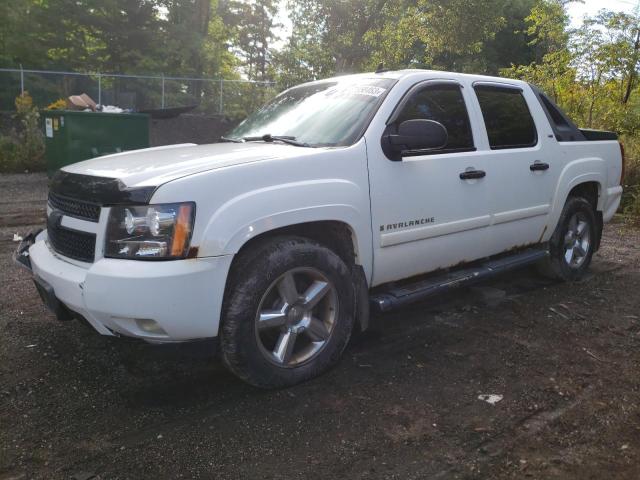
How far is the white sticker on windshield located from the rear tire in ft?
8.22

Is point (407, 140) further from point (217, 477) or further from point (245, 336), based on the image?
point (217, 477)

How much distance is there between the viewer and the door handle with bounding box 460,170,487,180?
4148 mm

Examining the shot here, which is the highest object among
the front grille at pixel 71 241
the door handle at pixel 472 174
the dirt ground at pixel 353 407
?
the door handle at pixel 472 174

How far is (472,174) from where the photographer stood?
4.21m

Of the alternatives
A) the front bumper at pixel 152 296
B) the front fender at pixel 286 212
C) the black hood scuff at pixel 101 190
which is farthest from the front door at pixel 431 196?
the black hood scuff at pixel 101 190

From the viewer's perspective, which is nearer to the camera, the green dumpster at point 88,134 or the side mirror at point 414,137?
the side mirror at point 414,137

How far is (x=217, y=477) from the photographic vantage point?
2.52 m

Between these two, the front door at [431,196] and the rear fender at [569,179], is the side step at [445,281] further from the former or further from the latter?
the rear fender at [569,179]

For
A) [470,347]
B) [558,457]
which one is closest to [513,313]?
[470,347]

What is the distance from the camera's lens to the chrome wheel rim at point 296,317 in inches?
127

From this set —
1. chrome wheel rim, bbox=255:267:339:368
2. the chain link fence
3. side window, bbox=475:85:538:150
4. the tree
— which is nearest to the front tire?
chrome wheel rim, bbox=255:267:339:368

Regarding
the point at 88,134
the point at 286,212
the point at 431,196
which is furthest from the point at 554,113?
the point at 88,134

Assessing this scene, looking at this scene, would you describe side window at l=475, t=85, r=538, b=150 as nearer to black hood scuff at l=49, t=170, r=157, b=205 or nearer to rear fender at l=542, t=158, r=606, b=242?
rear fender at l=542, t=158, r=606, b=242

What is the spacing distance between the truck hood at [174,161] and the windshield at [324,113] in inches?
9.7
